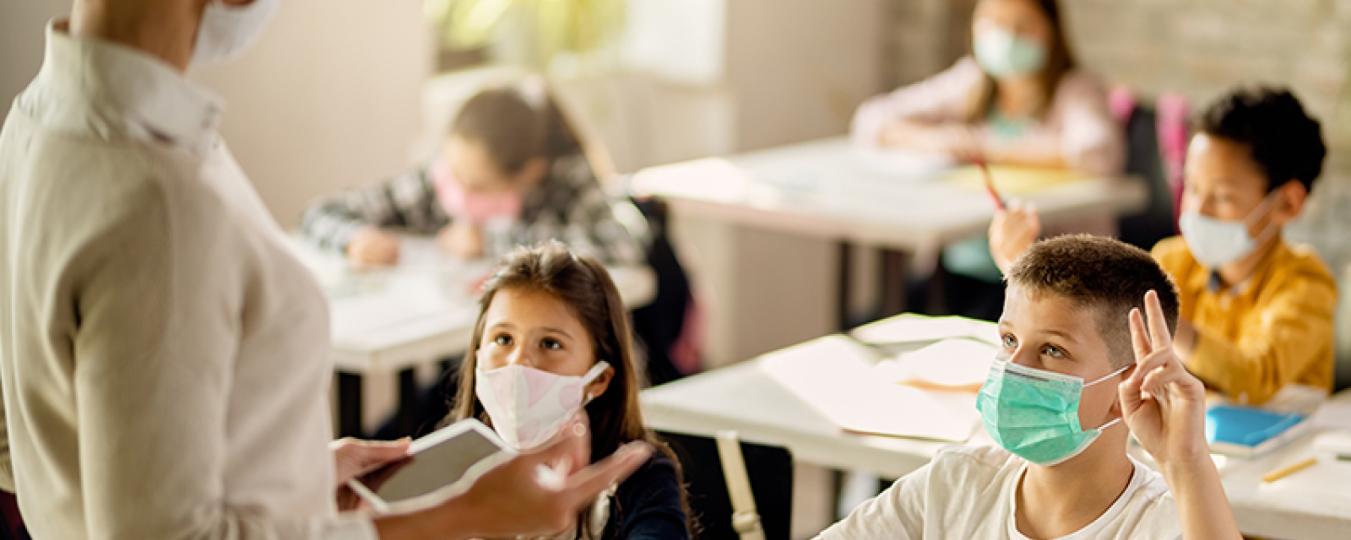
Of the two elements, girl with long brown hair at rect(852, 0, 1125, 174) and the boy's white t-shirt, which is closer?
the boy's white t-shirt


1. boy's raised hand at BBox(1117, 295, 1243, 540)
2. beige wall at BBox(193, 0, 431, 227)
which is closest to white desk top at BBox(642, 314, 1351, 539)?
boy's raised hand at BBox(1117, 295, 1243, 540)

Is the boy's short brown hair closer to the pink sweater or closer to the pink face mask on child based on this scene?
the pink face mask on child

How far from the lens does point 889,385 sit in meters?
2.81

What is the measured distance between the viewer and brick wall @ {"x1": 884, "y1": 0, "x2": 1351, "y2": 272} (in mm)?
4859

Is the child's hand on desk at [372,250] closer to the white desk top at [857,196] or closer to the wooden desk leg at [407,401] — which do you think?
the wooden desk leg at [407,401]

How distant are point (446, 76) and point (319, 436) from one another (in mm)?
3592

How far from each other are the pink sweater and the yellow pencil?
2101 millimetres

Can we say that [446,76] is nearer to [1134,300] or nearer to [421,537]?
[1134,300]

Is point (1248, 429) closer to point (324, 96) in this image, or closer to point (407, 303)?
point (407, 303)

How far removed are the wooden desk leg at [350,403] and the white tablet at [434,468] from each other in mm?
1591

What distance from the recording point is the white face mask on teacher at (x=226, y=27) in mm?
1419

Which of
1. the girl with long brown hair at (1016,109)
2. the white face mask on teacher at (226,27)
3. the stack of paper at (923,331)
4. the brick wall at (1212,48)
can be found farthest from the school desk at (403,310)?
the brick wall at (1212,48)

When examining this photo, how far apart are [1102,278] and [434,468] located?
80 centimetres

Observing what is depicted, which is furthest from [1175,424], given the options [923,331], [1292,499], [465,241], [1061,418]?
[465,241]
